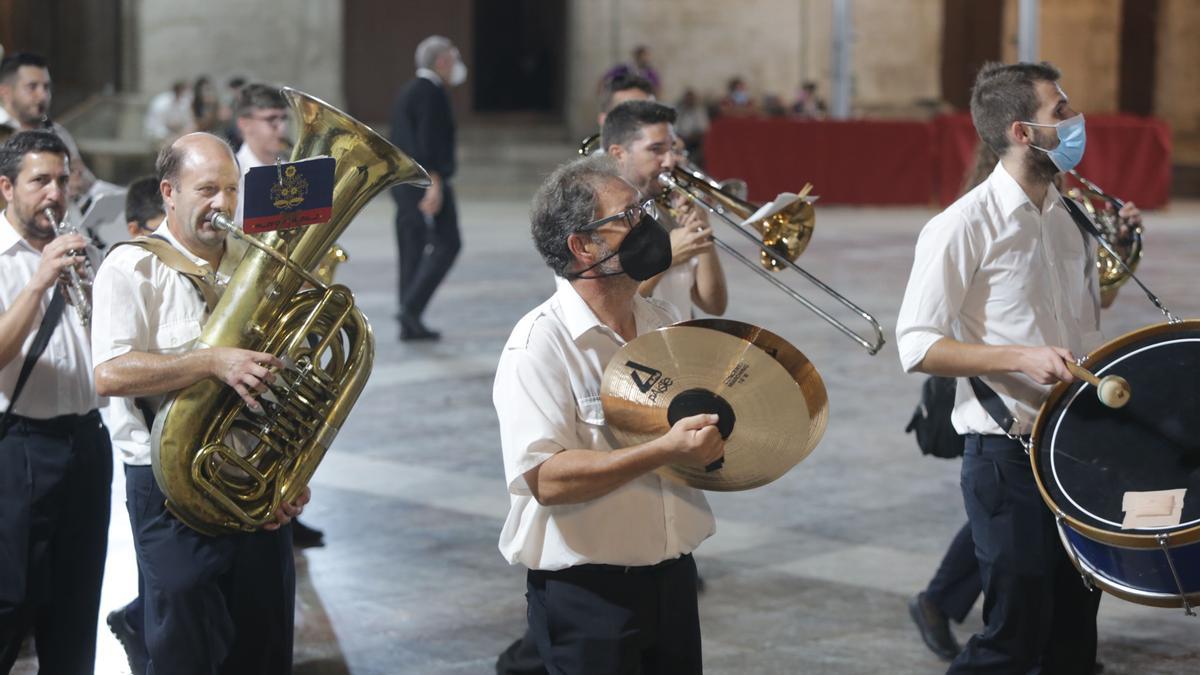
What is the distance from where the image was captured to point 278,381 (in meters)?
3.98

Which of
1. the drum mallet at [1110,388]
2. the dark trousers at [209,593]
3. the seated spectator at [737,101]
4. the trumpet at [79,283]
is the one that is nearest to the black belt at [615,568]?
the dark trousers at [209,593]

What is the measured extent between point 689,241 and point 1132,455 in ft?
5.52

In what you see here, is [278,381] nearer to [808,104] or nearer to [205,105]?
[205,105]

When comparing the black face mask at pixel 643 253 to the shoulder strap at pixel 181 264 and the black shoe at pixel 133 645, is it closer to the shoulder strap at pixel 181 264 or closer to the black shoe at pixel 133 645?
the shoulder strap at pixel 181 264

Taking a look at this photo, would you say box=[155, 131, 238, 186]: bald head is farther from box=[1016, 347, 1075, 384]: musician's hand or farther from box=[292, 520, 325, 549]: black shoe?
box=[292, 520, 325, 549]: black shoe

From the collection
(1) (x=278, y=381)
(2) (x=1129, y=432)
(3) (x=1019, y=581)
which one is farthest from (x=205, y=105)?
(2) (x=1129, y=432)

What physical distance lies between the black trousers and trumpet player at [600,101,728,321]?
1829mm

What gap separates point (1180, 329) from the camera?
12.8 ft

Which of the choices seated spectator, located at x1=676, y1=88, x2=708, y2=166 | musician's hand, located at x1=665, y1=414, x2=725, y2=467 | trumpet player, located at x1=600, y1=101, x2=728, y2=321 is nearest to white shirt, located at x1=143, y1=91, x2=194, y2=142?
seated spectator, located at x1=676, y1=88, x2=708, y2=166

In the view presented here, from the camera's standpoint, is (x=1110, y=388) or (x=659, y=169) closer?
(x=1110, y=388)

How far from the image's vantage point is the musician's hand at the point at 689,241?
16.6 ft

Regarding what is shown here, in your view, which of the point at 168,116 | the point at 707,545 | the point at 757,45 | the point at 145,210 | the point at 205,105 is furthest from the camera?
the point at 757,45

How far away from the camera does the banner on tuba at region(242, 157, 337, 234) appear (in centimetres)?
379

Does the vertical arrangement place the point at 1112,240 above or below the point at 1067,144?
below
